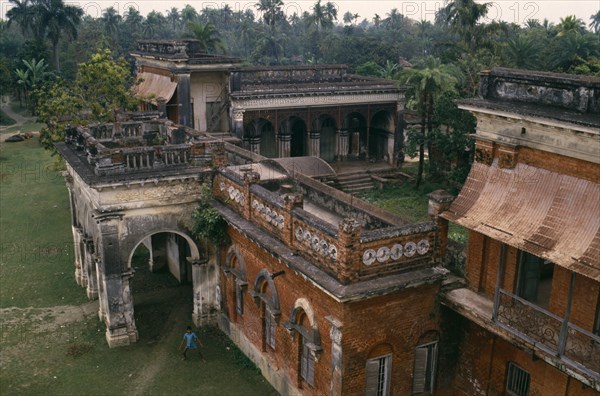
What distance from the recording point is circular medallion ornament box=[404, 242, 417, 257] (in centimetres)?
1237

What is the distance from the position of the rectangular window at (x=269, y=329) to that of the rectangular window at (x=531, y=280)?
6369 mm

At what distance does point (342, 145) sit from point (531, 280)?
2806cm

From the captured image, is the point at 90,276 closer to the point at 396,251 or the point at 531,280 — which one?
the point at 396,251

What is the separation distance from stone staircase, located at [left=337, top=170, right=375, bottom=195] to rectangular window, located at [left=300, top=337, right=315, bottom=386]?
21.3 meters

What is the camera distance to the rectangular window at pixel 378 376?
12648 millimetres

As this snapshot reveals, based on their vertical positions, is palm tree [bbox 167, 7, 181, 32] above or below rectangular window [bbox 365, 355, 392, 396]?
above

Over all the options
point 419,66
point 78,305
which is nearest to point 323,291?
point 78,305

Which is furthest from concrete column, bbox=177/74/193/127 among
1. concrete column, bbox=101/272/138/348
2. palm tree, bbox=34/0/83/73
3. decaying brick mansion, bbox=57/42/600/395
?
palm tree, bbox=34/0/83/73

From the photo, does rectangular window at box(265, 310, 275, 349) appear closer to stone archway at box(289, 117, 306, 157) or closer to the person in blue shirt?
the person in blue shirt

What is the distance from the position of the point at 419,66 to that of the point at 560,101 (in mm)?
24840

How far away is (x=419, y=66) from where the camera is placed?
115 feet

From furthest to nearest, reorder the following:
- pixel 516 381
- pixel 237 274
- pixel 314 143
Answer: pixel 314 143
pixel 237 274
pixel 516 381

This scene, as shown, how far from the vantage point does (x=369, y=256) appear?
11875 millimetres

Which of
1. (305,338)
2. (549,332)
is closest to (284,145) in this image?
(305,338)
